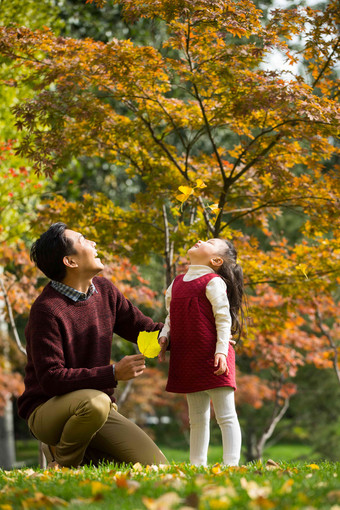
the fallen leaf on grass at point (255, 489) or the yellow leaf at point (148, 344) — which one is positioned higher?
the yellow leaf at point (148, 344)

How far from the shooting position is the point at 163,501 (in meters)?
2.12

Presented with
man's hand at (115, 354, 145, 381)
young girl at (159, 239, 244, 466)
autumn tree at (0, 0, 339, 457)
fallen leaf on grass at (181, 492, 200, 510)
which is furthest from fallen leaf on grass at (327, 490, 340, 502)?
autumn tree at (0, 0, 339, 457)

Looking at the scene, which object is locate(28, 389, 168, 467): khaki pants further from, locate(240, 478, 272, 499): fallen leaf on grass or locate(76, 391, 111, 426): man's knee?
locate(240, 478, 272, 499): fallen leaf on grass

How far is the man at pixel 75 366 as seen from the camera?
3.34 metres

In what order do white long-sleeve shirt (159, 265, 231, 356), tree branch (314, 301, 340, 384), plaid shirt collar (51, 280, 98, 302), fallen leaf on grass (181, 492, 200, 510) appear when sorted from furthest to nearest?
tree branch (314, 301, 340, 384)
plaid shirt collar (51, 280, 98, 302)
white long-sleeve shirt (159, 265, 231, 356)
fallen leaf on grass (181, 492, 200, 510)

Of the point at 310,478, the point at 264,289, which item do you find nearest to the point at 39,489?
the point at 310,478

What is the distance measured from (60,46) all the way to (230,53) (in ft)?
4.79

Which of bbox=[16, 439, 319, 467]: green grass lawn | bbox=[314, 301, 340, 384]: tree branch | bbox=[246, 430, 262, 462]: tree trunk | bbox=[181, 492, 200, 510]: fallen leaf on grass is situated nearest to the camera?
bbox=[181, 492, 200, 510]: fallen leaf on grass

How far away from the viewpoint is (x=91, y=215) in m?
6.04

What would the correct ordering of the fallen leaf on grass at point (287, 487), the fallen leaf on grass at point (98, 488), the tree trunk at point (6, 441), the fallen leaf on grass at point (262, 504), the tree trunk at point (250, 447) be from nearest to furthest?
the fallen leaf on grass at point (262, 504)
the fallen leaf on grass at point (287, 487)
the fallen leaf on grass at point (98, 488)
the tree trunk at point (6, 441)
the tree trunk at point (250, 447)

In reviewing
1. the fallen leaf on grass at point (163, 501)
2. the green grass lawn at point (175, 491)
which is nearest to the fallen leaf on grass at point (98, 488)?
the green grass lawn at point (175, 491)

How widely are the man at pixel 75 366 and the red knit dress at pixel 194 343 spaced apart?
277 mm

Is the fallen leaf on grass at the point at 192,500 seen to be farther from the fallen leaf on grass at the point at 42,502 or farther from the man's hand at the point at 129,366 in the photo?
the man's hand at the point at 129,366

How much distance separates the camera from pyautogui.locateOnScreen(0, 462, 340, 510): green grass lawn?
210 cm
